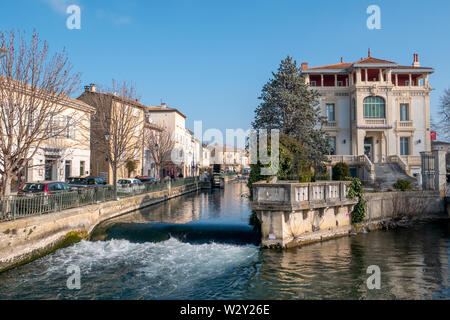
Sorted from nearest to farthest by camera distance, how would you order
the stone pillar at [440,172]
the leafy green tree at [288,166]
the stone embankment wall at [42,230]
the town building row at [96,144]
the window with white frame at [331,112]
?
the stone embankment wall at [42,230]
the leafy green tree at [288,166]
the stone pillar at [440,172]
the town building row at [96,144]
the window with white frame at [331,112]

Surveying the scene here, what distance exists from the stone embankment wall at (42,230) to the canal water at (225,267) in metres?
0.43

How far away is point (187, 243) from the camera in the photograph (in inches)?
556

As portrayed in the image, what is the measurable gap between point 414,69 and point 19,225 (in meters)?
40.5

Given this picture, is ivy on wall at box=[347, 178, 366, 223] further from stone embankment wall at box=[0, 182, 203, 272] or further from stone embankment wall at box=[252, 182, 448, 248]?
stone embankment wall at box=[0, 182, 203, 272]

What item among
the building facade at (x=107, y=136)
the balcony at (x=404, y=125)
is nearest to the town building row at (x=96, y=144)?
the building facade at (x=107, y=136)

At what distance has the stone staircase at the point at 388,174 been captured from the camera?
2767 cm

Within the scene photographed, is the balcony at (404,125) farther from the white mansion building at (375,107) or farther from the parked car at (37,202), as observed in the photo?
the parked car at (37,202)

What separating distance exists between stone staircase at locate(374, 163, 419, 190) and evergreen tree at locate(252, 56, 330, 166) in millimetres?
5584

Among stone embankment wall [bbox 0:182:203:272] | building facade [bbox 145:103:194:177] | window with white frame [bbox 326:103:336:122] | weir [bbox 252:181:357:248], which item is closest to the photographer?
stone embankment wall [bbox 0:182:203:272]

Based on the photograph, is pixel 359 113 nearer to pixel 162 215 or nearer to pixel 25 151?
pixel 162 215

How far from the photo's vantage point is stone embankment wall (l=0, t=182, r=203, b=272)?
1088 cm

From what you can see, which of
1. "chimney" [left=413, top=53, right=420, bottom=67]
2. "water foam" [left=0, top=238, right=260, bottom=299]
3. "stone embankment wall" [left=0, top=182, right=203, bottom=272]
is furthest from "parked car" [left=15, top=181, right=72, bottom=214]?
"chimney" [left=413, top=53, right=420, bottom=67]

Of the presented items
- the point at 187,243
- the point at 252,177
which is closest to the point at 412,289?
the point at 187,243

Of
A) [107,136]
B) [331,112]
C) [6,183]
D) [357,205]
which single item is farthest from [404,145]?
[6,183]
